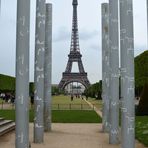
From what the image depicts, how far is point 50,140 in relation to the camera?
17.7 m

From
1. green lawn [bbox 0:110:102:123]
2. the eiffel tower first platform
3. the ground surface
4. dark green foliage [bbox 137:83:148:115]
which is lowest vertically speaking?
the ground surface

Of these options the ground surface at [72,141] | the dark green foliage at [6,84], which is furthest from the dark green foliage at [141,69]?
the dark green foliage at [6,84]

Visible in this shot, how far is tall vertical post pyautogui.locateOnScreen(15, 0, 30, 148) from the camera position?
10547mm

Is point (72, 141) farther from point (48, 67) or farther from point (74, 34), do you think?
point (74, 34)

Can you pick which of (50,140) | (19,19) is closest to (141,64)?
(50,140)

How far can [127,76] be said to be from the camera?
10.2 meters

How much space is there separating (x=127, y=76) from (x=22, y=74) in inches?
94.2

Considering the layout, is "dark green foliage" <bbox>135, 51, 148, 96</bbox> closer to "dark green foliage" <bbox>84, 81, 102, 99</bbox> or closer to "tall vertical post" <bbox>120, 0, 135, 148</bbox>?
"dark green foliage" <bbox>84, 81, 102, 99</bbox>

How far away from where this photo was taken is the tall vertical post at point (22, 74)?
34.6 feet

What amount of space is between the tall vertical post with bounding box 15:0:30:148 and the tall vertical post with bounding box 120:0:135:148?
2176 mm

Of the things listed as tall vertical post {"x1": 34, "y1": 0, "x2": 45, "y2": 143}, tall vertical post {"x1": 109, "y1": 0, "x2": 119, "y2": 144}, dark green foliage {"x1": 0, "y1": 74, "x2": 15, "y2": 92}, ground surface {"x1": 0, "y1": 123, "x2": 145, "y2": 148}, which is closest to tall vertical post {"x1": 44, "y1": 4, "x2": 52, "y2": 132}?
ground surface {"x1": 0, "y1": 123, "x2": 145, "y2": 148}

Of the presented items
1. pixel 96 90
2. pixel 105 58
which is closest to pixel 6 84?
pixel 96 90

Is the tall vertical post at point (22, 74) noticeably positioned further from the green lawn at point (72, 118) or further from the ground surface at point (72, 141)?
the green lawn at point (72, 118)

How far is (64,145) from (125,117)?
5.95 meters
